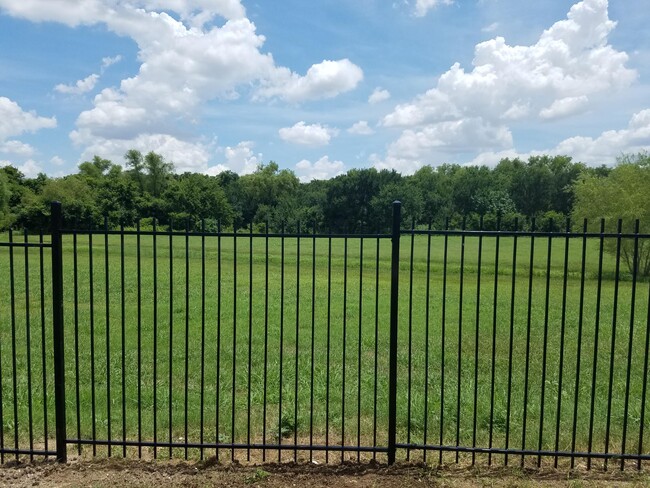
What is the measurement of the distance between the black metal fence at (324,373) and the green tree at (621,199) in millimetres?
13175

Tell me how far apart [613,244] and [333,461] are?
26.7 metres

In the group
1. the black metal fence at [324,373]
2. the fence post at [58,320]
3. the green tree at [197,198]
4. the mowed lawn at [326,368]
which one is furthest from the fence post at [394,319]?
the green tree at [197,198]

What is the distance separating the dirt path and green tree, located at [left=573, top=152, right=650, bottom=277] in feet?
83.9

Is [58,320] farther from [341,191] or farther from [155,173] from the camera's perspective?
[155,173]

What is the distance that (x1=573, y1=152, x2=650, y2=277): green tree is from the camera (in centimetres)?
2756

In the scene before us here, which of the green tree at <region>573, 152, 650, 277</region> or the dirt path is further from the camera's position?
the green tree at <region>573, 152, 650, 277</region>

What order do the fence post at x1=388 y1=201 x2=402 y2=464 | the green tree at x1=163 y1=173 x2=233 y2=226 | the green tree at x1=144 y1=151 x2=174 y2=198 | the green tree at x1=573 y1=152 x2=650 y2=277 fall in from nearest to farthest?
the fence post at x1=388 y1=201 x2=402 y2=464, the green tree at x1=573 y1=152 x2=650 y2=277, the green tree at x1=163 y1=173 x2=233 y2=226, the green tree at x1=144 y1=151 x2=174 y2=198

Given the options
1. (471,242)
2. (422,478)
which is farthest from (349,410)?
(471,242)

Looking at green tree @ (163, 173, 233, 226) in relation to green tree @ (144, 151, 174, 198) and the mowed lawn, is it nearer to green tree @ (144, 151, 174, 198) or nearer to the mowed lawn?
green tree @ (144, 151, 174, 198)

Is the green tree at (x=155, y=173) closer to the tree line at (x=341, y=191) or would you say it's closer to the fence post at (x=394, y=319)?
the tree line at (x=341, y=191)

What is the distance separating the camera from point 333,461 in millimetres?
4961

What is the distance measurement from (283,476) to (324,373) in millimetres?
3582

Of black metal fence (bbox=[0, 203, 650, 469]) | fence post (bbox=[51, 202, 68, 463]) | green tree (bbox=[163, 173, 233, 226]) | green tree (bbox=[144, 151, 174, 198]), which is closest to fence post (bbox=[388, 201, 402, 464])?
black metal fence (bbox=[0, 203, 650, 469])

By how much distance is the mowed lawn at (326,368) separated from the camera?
485 cm
